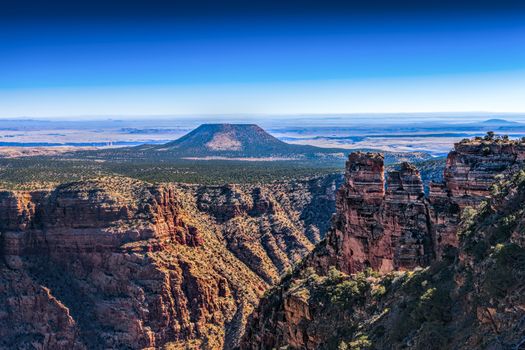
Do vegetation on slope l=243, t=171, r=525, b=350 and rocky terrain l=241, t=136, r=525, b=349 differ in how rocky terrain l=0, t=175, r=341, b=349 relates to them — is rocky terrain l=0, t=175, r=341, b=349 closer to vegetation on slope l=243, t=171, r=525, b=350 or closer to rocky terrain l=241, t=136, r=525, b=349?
rocky terrain l=241, t=136, r=525, b=349

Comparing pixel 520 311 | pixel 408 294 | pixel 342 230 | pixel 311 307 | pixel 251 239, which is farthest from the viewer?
pixel 251 239

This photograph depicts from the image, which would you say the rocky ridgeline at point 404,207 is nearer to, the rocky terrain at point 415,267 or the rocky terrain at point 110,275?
the rocky terrain at point 415,267

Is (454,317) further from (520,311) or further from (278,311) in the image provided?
(278,311)

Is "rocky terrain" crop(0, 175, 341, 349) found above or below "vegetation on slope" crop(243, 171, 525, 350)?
below

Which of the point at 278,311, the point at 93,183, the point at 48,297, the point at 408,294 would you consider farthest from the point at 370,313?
the point at 93,183

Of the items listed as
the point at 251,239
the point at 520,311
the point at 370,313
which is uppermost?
the point at 520,311

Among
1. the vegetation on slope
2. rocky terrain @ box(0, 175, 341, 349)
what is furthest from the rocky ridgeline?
rocky terrain @ box(0, 175, 341, 349)

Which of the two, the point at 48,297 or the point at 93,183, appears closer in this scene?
the point at 48,297

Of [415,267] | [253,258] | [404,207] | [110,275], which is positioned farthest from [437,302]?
[253,258]
